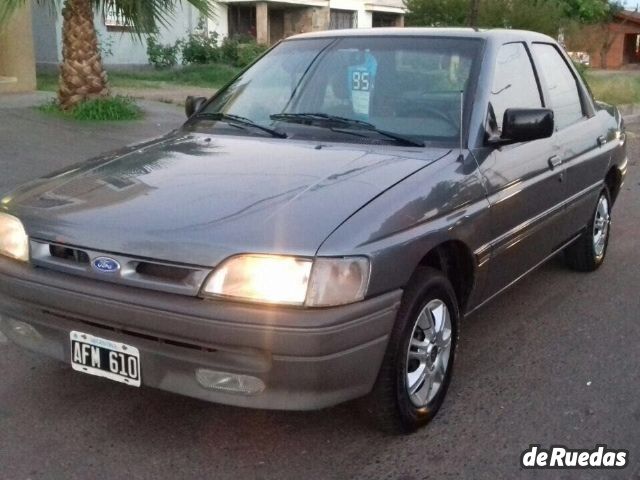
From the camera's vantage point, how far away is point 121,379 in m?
3.14

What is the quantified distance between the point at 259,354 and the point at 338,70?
80.7 inches

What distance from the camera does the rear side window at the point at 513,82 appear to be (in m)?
4.27

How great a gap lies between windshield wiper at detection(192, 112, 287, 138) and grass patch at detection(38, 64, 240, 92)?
13256 mm

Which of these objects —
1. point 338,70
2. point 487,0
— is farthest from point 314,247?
point 487,0

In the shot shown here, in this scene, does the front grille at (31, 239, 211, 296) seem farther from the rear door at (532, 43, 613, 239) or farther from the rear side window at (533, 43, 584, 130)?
the rear side window at (533, 43, 584, 130)

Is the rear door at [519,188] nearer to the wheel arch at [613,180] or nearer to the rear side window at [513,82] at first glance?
the rear side window at [513,82]

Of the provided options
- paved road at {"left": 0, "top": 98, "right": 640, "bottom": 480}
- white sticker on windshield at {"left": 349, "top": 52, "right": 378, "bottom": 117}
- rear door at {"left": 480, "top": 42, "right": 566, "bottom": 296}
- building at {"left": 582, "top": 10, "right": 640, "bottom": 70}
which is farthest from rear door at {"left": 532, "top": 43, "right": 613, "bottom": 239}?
building at {"left": 582, "top": 10, "right": 640, "bottom": 70}

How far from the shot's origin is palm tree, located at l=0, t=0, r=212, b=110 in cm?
1065

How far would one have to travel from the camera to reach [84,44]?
11.8 metres

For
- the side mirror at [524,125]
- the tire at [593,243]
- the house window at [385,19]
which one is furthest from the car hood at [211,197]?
Result: the house window at [385,19]

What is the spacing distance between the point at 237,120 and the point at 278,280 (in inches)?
67.4

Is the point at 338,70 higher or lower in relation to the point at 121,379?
higher

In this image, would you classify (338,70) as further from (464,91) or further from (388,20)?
(388,20)

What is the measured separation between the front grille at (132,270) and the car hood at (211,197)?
33mm
